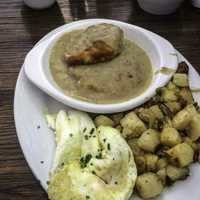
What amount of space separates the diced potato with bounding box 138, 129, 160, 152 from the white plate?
124 mm

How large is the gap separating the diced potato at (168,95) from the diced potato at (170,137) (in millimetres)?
124

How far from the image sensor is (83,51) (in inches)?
53.3

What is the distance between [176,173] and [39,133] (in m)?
0.43

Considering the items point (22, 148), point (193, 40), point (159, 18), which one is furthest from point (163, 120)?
point (159, 18)

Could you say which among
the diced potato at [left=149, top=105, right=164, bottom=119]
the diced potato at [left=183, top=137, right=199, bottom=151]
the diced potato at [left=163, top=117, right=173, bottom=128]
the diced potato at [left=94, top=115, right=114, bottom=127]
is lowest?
the diced potato at [left=183, top=137, right=199, bottom=151]

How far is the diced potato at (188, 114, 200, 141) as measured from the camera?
1160 millimetres

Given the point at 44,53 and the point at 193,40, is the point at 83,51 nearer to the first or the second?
A: the point at 44,53

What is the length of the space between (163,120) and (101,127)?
0.63 feet

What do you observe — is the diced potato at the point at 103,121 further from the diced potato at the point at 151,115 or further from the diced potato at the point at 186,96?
the diced potato at the point at 186,96

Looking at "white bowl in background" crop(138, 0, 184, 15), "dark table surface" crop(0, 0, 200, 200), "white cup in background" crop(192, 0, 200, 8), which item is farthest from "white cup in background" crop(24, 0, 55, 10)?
"white cup in background" crop(192, 0, 200, 8)

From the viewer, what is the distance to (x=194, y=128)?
1167 millimetres

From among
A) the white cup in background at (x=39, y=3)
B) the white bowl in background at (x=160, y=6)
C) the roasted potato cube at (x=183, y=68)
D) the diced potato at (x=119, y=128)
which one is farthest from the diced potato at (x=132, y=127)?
the white cup in background at (x=39, y=3)

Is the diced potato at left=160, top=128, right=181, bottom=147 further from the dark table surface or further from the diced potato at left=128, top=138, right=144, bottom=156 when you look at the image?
the dark table surface

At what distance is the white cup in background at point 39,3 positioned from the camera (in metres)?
1.76
